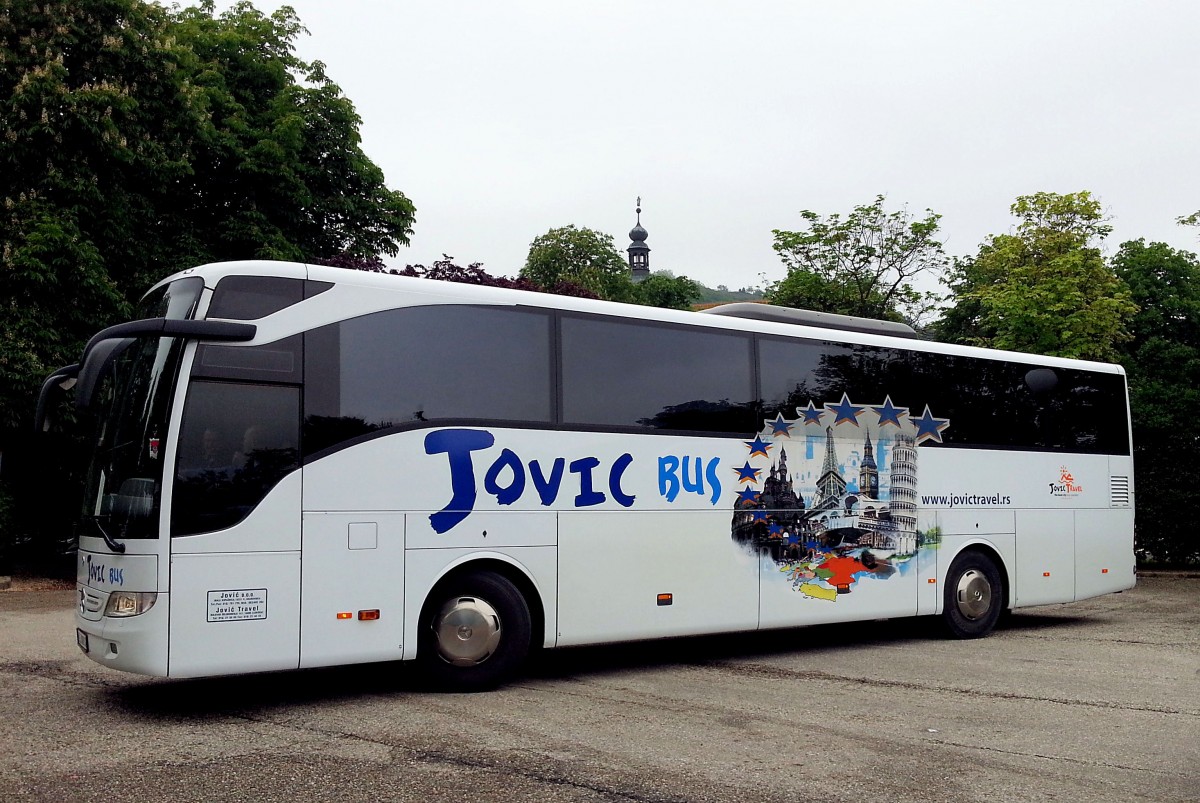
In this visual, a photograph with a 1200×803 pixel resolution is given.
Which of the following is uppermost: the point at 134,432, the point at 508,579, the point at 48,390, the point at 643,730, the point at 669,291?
the point at 669,291

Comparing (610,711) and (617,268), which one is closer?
(610,711)

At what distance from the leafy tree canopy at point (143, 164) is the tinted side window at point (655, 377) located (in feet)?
39.9

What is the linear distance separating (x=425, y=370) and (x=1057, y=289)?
18.7 m

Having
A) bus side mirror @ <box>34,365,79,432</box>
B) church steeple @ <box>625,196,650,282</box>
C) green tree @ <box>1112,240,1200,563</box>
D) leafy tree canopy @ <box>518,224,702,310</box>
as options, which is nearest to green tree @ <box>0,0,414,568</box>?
bus side mirror @ <box>34,365,79,432</box>

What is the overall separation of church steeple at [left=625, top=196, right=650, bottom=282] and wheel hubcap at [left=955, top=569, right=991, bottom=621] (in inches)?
4417

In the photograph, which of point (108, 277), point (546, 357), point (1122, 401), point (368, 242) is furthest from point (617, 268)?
point (546, 357)

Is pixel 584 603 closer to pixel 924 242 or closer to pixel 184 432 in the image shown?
pixel 184 432

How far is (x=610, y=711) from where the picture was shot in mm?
8695

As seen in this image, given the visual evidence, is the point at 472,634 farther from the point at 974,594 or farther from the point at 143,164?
the point at 143,164

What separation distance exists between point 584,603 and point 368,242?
740 inches

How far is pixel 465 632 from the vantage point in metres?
9.44

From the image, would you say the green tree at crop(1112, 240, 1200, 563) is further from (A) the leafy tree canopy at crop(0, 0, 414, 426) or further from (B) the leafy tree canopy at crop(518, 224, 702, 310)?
(B) the leafy tree canopy at crop(518, 224, 702, 310)

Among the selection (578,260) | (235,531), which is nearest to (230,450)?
(235,531)

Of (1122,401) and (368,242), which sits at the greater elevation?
(368,242)
